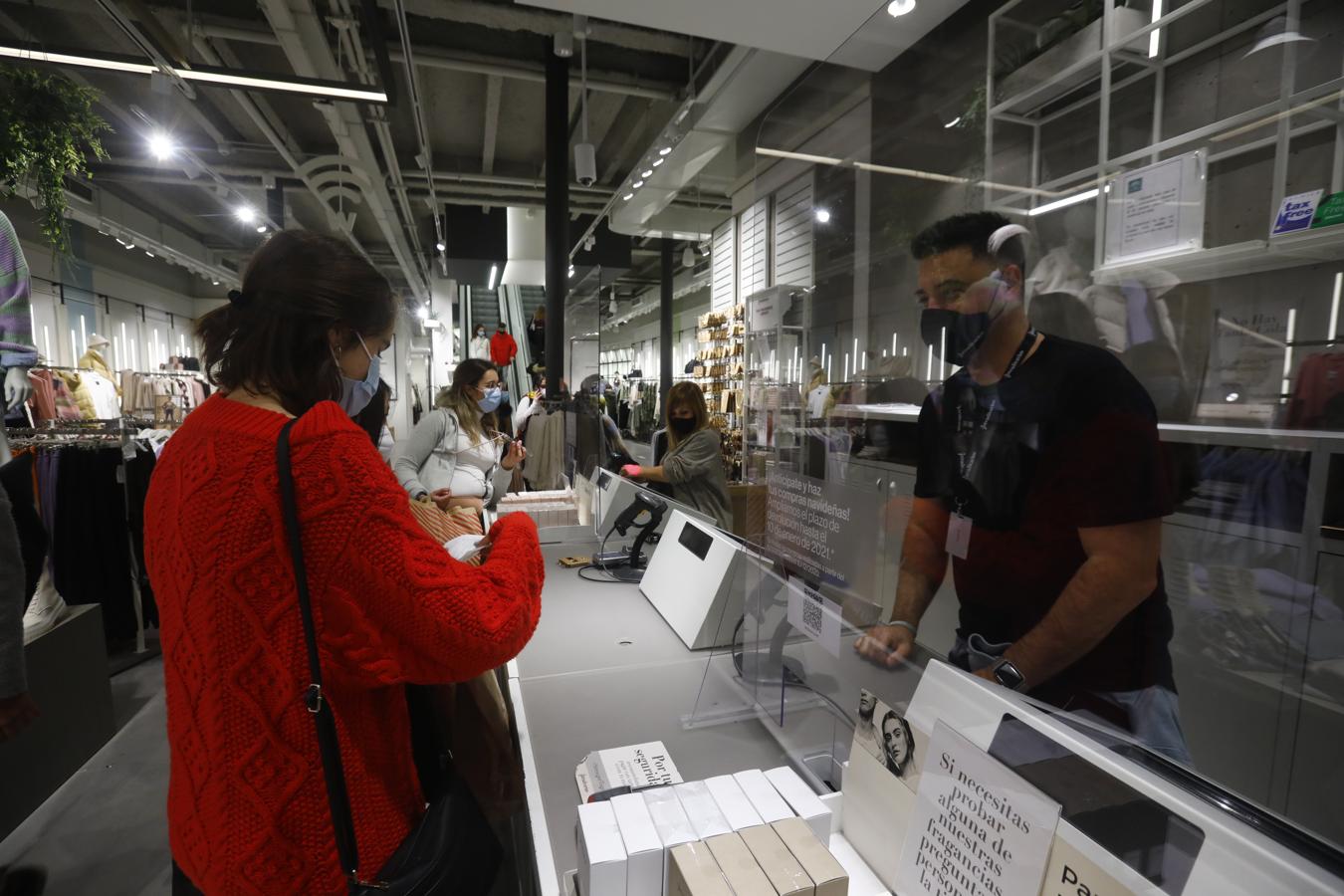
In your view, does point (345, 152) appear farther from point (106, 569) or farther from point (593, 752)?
point (593, 752)

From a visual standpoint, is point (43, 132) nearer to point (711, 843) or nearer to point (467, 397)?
point (467, 397)

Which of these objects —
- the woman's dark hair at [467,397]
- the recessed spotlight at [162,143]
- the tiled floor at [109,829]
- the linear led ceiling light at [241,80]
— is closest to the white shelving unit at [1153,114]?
the woman's dark hair at [467,397]

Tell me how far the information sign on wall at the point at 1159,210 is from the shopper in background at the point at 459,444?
9.46ft

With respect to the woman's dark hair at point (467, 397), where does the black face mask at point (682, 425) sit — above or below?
below

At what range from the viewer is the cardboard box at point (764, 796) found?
78 centimetres

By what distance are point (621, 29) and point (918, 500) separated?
5384 millimetres

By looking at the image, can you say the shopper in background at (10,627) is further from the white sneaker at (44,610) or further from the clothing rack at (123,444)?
the clothing rack at (123,444)

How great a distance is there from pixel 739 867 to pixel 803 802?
0.54 feet

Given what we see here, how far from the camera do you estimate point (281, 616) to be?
0.78 meters

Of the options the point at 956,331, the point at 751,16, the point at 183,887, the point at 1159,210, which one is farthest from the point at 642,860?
the point at 751,16

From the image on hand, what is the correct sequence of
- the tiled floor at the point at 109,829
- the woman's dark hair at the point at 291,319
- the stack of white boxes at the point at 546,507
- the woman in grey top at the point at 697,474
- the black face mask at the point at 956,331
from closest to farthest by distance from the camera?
1. the black face mask at the point at 956,331
2. the woman's dark hair at the point at 291,319
3. the tiled floor at the point at 109,829
4. the stack of white boxes at the point at 546,507
5. the woman in grey top at the point at 697,474

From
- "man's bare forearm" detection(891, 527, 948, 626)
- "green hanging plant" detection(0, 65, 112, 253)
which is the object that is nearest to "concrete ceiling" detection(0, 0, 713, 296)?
"green hanging plant" detection(0, 65, 112, 253)

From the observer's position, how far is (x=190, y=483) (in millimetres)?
793

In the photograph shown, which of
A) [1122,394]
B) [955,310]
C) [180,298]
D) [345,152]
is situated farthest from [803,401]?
[180,298]
